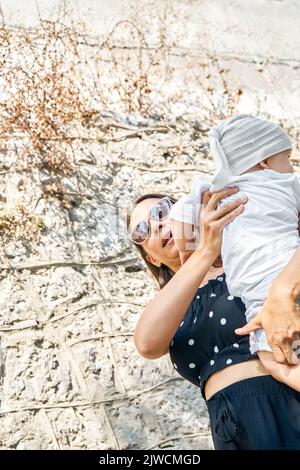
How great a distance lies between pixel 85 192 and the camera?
3855mm

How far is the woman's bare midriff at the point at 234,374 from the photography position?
1718mm

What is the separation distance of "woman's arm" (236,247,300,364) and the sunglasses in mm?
608

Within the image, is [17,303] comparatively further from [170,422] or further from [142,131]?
[142,131]

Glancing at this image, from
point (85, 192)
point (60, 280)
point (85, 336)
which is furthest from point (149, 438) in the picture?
point (85, 192)

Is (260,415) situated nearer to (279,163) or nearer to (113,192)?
(279,163)

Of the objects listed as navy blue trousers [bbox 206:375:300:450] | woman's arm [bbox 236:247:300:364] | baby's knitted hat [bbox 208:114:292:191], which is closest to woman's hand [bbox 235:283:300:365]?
woman's arm [bbox 236:247:300:364]

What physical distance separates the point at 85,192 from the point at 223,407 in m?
2.27

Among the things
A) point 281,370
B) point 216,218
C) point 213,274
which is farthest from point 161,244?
point 281,370

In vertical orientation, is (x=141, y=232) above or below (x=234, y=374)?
above

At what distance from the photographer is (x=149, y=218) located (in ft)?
7.00

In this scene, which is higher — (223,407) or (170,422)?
(223,407)

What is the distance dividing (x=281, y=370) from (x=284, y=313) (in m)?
0.16

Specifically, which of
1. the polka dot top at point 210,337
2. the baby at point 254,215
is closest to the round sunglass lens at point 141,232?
the baby at point 254,215

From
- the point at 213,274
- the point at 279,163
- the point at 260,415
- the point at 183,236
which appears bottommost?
the point at 260,415
